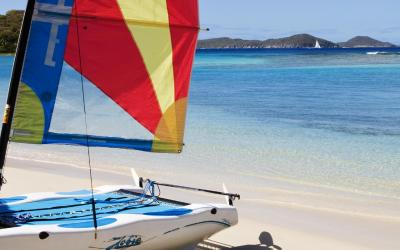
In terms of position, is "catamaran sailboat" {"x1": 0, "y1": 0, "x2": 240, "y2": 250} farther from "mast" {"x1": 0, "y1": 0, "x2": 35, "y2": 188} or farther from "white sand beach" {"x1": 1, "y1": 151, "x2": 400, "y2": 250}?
"white sand beach" {"x1": 1, "y1": 151, "x2": 400, "y2": 250}

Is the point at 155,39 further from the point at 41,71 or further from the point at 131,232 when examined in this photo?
the point at 131,232

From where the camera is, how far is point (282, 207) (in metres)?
9.02

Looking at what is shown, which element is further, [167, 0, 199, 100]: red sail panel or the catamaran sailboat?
[167, 0, 199, 100]: red sail panel

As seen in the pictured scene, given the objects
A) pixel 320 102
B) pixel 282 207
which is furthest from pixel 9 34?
pixel 282 207

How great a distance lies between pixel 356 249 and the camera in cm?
702

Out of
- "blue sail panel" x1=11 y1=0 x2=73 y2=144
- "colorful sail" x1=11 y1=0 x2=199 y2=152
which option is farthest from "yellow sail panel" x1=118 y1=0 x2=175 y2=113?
"blue sail panel" x1=11 y1=0 x2=73 y2=144

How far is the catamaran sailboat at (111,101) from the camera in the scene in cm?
559

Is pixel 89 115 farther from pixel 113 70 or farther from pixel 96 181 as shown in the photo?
pixel 96 181

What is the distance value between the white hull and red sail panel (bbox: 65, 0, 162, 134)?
3.77 feet

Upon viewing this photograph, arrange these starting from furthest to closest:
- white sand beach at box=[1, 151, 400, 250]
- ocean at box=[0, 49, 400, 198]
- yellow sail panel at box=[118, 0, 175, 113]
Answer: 1. ocean at box=[0, 49, 400, 198]
2. white sand beach at box=[1, 151, 400, 250]
3. yellow sail panel at box=[118, 0, 175, 113]

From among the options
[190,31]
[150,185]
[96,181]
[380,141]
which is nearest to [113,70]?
[190,31]

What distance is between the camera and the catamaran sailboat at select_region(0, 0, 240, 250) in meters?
5.59

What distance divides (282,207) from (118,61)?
3.88 m

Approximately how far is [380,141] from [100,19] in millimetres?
10273
